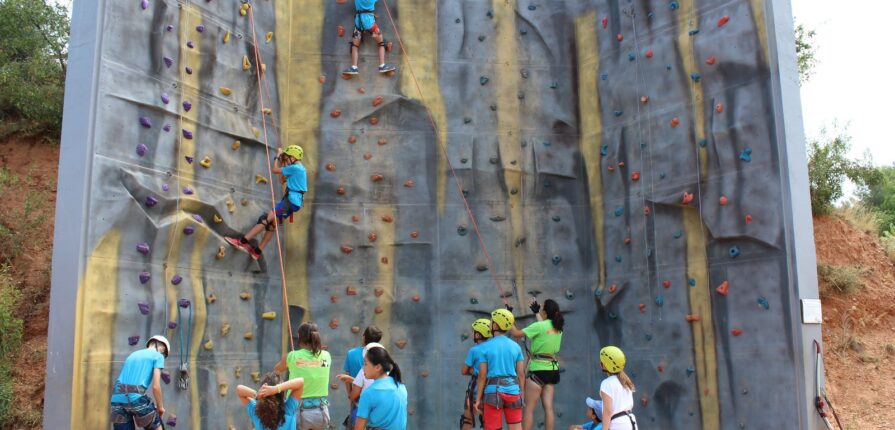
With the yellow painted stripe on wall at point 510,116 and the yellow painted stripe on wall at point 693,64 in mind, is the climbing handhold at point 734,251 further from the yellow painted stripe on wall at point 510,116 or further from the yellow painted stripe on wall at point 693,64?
the yellow painted stripe on wall at point 510,116

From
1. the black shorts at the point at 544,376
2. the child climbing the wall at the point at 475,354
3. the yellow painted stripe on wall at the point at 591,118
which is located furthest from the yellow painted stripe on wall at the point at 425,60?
the child climbing the wall at the point at 475,354

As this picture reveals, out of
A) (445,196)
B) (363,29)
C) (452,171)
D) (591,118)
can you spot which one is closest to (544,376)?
(445,196)

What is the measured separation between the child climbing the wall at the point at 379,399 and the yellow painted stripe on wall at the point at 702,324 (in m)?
4.37

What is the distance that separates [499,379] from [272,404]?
2481 mm

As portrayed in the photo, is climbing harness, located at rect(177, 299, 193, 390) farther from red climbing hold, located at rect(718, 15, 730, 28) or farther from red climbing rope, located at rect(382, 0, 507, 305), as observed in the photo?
red climbing hold, located at rect(718, 15, 730, 28)

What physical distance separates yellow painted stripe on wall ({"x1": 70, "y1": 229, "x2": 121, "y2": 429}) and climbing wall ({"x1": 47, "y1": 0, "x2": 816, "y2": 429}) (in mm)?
20

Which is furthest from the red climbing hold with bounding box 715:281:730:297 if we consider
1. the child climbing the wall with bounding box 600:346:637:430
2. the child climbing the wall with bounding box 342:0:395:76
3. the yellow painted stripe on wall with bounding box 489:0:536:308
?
the child climbing the wall with bounding box 342:0:395:76

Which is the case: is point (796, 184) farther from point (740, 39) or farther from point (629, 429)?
Result: point (629, 429)

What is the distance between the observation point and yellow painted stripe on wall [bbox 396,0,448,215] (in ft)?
31.5

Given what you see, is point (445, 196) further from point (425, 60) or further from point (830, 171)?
point (830, 171)

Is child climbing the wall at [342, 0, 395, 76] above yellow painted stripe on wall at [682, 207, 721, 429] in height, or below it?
above

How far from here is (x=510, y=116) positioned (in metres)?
9.73

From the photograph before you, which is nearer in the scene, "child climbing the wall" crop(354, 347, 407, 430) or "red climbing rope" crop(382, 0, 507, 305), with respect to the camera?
"child climbing the wall" crop(354, 347, 407, 430)

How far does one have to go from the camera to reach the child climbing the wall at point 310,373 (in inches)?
206
